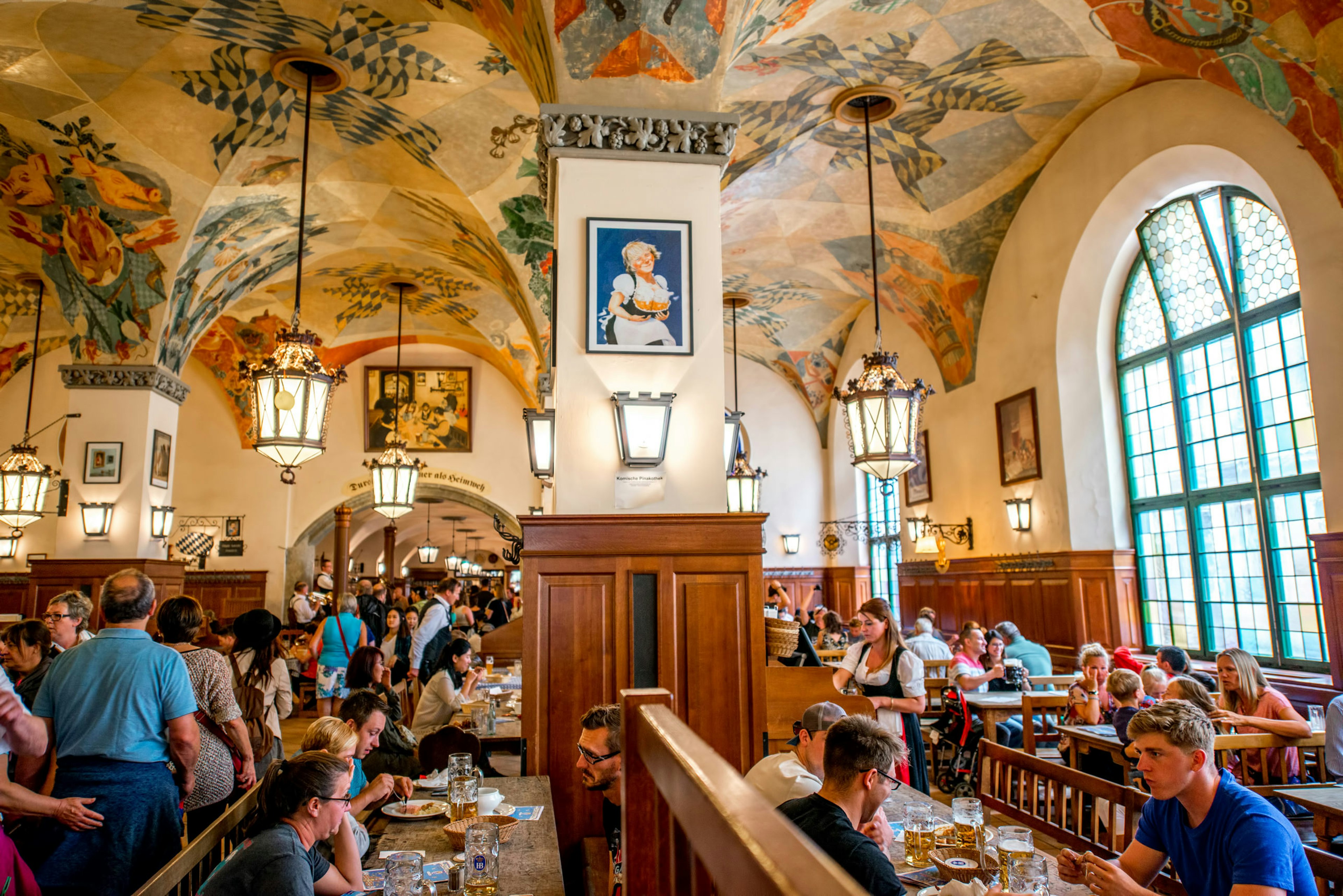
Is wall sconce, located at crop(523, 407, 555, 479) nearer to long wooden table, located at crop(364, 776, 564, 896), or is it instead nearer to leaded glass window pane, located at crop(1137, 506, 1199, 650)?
long wooden table, located at crop(364, 776, 564, 896)

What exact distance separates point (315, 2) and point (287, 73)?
116 centimetres

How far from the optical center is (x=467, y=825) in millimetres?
3119

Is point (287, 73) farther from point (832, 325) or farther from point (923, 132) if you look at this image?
point (832, 325)

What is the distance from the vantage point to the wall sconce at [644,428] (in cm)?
473

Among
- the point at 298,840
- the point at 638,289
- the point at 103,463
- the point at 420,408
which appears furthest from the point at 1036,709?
the point at 420,408

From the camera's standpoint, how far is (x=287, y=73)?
314 inches

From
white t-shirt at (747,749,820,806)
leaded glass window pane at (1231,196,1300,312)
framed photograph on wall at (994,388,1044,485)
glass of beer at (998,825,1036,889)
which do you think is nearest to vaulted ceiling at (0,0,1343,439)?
framed photograph on wall at (994,388,1044,485)

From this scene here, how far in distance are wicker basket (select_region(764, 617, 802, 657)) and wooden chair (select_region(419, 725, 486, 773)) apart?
4117 mm

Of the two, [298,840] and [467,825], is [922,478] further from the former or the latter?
[298,840]

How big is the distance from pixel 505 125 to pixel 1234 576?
8.41m

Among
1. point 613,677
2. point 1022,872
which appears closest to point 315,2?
point 613,677

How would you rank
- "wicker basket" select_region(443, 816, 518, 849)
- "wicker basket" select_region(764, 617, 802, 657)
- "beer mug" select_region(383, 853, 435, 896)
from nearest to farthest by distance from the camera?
"beer mug" select_region(383, 853, 435, 896) < "wicker basket" select_region(443, 816, 518, 849) < "wicker basket" select_region(764, 617, 802, 657)

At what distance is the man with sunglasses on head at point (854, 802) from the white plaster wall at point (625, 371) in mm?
2125

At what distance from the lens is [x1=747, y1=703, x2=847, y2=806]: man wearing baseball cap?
327 centimetres
